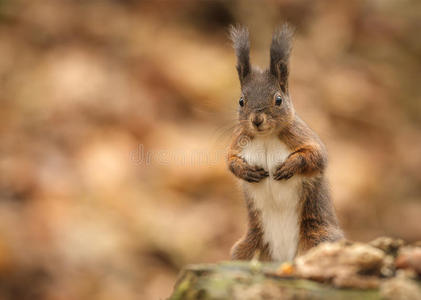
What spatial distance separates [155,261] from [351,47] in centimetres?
578

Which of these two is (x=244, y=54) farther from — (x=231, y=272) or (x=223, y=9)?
(x=223, y=9)

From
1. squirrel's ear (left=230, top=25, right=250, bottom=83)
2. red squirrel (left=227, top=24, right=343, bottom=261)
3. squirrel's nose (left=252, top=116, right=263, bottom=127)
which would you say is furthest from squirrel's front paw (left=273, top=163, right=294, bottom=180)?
squirrel's ear (left=230, top=25, right=250, bottom=83)

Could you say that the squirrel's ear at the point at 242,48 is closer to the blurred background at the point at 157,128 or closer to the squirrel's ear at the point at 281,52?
the squirrel's ear at the point at 281,52

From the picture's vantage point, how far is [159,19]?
34.5ft

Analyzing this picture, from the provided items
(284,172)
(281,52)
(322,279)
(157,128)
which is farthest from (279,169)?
(157,128)

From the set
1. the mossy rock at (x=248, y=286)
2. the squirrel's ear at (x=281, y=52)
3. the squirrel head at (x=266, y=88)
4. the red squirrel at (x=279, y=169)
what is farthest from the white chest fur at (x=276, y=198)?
the mossy rock at (x=248, y=286)

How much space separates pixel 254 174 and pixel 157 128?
514 cm

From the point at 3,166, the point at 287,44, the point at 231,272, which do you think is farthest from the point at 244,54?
the point at 3,166

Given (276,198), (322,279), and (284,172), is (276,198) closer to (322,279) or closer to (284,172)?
(284,172)

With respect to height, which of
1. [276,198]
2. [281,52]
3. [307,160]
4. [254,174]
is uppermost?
[281,52]

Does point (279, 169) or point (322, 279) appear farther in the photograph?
point (279, 169)

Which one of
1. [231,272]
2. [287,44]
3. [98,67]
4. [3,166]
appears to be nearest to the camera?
[231,272]

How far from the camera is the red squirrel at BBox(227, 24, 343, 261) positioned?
4.09 m

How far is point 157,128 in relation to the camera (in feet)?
29.9
